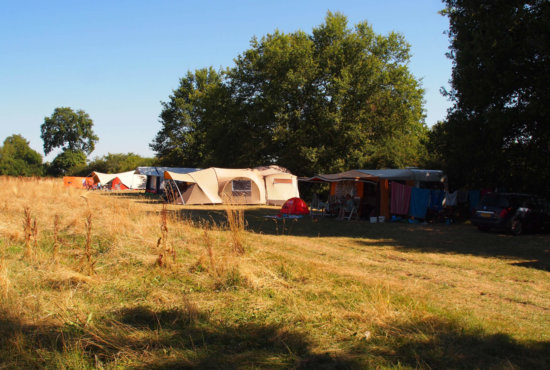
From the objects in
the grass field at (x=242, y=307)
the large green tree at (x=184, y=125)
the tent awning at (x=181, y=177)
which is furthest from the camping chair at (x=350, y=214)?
the large green tree at (x=184, y=125)

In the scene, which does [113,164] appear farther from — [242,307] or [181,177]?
[242,307]

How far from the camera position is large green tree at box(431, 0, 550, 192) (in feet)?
41.4

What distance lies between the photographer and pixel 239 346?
383cm

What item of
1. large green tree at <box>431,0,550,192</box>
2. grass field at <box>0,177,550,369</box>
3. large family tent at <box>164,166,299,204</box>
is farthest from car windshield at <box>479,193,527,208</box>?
large family tent at <box>164,166,299,204</box>

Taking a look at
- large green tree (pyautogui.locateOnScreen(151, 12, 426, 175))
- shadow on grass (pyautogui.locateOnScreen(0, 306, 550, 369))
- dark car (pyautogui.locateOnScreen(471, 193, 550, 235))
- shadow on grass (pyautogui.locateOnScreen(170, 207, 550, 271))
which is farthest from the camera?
large green tree (pyautogui.locateOnScreen(151, 12, 426, 175))

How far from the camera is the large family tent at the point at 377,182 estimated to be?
18.5 meters

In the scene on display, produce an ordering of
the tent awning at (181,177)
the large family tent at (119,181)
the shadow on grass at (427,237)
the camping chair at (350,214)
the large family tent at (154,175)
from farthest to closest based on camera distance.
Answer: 1. the large family tent at (119,181)
2. the large family tent at (154,175)
3. the tent awning at (181,177)
4. the camping chair at (350,214)
5. the shadow on grass at (427,237)

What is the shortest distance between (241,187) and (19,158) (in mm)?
69201

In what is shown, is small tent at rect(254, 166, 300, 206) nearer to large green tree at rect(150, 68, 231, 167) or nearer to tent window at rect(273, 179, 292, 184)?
tent window at rect(273, 179, 292, 184)

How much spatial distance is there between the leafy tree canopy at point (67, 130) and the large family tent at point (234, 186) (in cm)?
6417

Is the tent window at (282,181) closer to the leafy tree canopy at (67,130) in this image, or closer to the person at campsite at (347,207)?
the person at campsite at (347,207)

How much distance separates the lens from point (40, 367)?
332 centimetres

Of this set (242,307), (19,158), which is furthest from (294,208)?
(19,158)

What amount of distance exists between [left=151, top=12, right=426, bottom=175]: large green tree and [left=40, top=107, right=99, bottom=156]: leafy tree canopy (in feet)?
191
